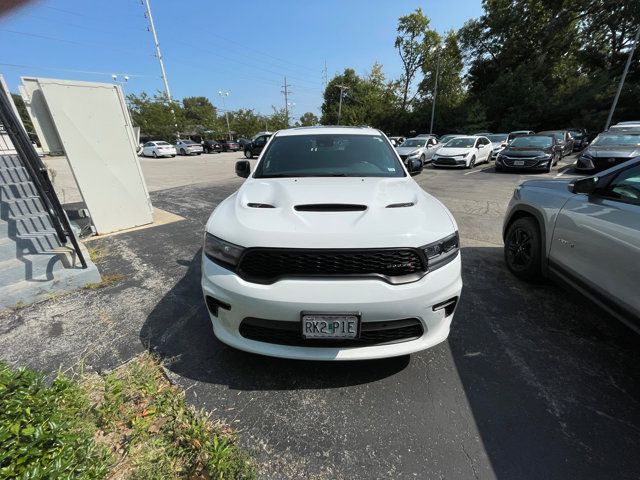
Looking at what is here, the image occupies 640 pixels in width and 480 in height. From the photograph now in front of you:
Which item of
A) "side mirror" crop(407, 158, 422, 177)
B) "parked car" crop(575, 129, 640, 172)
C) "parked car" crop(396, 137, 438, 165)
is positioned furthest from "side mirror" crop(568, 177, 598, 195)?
"parked car" crop(396, 137, 438, 165)

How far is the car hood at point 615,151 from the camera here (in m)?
8.67

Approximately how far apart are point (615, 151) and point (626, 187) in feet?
31.7

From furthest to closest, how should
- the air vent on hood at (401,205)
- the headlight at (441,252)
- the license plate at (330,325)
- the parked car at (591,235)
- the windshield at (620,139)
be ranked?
1. the windshield at (620,139)
2. the air vent on hood at (401,205)
3. the parked car at (591,235)
4. the headlight at (441,252)
5. the license plate at (330,325)

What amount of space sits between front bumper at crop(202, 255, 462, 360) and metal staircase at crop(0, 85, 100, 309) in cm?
236

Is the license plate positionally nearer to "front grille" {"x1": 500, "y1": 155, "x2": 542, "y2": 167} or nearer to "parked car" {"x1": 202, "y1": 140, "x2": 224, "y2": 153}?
"front grille" {"x1": 500, "y1": 155, "x2": 542, "y2": 167}

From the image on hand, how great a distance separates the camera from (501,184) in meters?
9.53

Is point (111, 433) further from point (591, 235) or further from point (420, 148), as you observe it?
point (420, 148)

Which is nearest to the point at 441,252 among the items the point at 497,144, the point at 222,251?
the point at 222,251

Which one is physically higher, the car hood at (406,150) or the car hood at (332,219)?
the car hood at (332,219)

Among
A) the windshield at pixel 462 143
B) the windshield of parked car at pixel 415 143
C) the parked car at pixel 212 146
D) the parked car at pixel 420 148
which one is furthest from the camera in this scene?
the parked car at pixel 212 146

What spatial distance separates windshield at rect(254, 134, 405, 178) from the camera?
2902 millimetres

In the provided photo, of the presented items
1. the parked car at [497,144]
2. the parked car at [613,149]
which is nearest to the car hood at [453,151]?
the parked car at [497,144]

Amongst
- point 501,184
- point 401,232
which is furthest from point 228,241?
point 501,184

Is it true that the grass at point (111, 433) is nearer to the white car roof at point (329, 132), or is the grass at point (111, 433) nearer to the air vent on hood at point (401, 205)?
the air vent on hood at point (401, 205)
